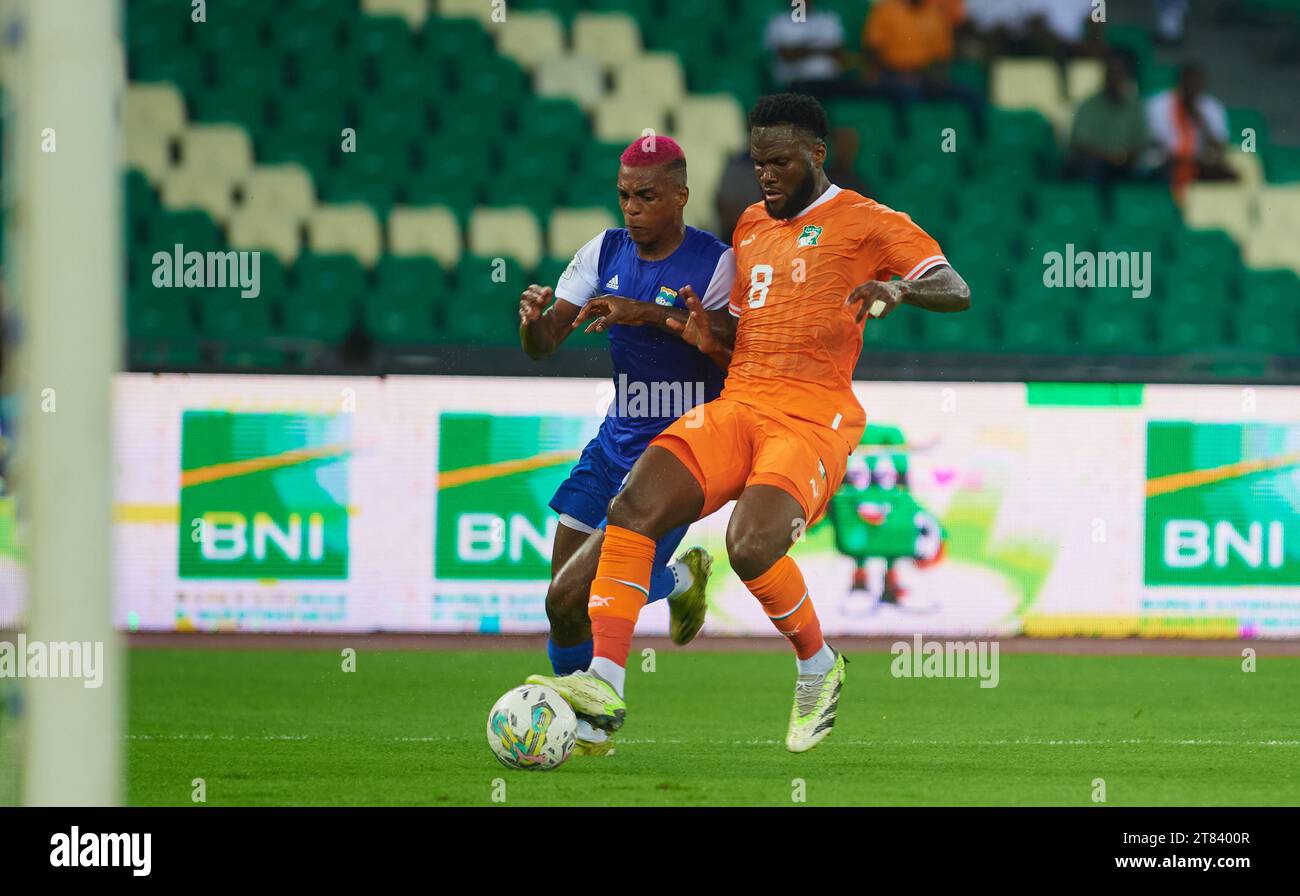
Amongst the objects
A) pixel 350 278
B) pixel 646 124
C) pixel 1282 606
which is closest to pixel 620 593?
pixel 1282 606

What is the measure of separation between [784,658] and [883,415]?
141 cm

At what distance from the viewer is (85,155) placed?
3.38 metres

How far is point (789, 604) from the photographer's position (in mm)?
5918

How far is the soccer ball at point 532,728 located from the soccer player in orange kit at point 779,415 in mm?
64

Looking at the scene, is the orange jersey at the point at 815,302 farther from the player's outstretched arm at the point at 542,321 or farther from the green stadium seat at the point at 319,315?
the green stadium seat at the point at 319,315

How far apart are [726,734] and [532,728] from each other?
1.32 metres

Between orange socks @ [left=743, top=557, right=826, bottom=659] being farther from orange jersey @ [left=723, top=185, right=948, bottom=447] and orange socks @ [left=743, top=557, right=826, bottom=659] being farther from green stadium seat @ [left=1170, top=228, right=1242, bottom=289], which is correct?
green stadium seat @ [left=1170, top=228, right=1242, bottom=289]

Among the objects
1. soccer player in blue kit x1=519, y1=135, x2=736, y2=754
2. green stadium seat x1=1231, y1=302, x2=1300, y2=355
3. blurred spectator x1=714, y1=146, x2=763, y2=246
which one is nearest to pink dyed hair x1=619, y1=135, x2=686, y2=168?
soccer player in blue kit x1=519, y1=135, x2=736, y2=754

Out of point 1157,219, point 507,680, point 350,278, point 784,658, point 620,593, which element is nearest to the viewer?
point 620,593

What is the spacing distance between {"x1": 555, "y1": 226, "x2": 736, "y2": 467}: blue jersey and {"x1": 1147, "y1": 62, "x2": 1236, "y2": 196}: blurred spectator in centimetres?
766

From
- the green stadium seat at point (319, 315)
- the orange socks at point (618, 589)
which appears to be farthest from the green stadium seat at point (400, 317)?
the orange socks at point (618, 589)

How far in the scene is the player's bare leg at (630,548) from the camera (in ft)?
18.7

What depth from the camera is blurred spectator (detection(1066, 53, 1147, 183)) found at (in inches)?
510

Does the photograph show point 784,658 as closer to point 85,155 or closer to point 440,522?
point 440,522
